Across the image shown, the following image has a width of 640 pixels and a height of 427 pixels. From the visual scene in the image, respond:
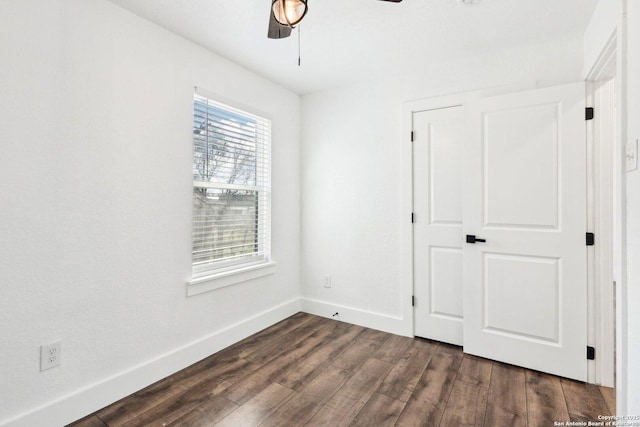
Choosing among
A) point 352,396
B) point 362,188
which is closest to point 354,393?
point 352,396

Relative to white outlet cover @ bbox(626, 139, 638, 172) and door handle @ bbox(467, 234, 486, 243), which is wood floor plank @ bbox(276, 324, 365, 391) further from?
white outlet cover @ bbox(626, 139, 638, 172)

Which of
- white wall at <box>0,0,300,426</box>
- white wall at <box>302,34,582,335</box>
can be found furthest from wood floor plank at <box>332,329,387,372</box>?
white wall at <box>0,0,300,426</box>

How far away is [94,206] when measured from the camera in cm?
187

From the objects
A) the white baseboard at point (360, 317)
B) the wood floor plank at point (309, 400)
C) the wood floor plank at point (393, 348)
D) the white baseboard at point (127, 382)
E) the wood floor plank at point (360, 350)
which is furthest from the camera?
the white baseboard at point (360, 317)

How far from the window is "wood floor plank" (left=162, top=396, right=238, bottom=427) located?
94 centimetres

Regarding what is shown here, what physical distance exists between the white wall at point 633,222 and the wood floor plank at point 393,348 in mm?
1385

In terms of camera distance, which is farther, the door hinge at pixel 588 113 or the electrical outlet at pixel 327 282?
the electrical outlet at pixel 327 282

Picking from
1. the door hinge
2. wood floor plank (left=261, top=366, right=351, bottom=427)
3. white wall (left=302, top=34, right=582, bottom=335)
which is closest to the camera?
wood floor plank (left=261, top=366, right=351, bottom=427)

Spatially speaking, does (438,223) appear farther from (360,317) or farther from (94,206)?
(94,206)

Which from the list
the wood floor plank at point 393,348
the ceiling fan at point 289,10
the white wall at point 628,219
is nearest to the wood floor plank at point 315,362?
the wood floor plank at point 393,348

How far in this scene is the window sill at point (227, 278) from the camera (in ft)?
7.93

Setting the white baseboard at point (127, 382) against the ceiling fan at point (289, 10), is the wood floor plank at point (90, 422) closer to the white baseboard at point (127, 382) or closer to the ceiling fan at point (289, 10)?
the white baseboard at point (127, 382)

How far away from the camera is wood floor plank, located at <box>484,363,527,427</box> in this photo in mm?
1752

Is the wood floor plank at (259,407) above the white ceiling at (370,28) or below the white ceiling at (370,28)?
below
